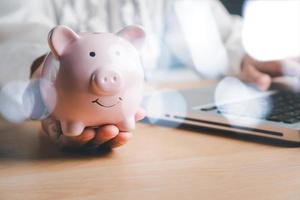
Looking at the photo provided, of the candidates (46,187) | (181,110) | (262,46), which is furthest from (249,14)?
(46,187)

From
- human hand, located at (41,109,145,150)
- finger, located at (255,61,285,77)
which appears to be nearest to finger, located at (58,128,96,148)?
human hand, located at (41,109,145,150)

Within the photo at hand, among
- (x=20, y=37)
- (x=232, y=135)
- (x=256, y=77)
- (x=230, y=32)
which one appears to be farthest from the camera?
(x=230, y=32)

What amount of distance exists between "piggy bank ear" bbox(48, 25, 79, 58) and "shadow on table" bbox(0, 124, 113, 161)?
0.09 m

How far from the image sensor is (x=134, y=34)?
385 millimetres

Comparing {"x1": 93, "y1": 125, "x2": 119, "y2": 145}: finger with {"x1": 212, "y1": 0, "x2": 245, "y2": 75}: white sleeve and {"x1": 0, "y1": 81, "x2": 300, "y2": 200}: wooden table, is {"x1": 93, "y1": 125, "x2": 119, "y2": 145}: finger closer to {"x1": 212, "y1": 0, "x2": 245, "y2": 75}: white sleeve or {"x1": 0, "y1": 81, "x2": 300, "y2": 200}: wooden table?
{"x1": 0, "y1": 81, "x2": 300, "y2": 200}: wooden table

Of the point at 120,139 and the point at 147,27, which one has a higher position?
the point at 147,27

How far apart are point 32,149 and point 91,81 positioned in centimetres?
12

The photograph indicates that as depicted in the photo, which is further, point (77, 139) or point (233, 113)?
point (233, 113)

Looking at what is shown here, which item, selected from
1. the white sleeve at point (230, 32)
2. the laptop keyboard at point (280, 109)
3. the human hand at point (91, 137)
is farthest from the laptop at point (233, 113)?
the white sleeve at point (230, 32)

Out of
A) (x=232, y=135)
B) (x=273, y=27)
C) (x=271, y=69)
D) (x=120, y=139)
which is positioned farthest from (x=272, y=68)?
(x=120, y=139)

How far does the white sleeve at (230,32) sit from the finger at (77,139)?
2.06ft

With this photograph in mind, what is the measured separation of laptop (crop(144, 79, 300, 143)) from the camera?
437mm

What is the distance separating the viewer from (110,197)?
0.30m

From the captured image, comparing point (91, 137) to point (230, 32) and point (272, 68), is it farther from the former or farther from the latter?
point (230, 32)
